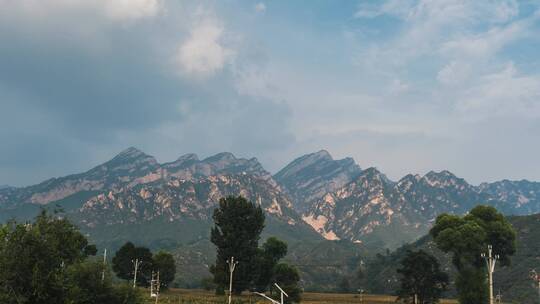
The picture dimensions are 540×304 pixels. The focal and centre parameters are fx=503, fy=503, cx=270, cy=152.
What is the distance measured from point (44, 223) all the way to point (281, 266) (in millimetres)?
99947

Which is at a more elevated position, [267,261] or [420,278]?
[267,261]

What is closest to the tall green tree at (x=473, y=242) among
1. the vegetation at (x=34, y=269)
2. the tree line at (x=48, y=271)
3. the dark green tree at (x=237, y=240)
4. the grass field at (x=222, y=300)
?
the grass field at (x=222, y=300)

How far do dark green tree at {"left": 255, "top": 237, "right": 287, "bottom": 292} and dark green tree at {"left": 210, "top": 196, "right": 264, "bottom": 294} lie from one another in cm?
310

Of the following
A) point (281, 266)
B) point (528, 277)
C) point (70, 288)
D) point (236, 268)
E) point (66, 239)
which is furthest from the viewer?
point (528, 277)

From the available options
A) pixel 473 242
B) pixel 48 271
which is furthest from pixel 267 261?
pixel 48 271

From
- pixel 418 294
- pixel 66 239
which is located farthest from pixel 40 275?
pixel 418 294

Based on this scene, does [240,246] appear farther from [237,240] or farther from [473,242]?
[473,242]

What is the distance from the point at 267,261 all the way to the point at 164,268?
42.0 metres

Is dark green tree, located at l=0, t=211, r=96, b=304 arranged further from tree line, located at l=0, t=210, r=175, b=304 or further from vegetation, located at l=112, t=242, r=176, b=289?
vegetation, located at l=112, t=242, r=176, b=289

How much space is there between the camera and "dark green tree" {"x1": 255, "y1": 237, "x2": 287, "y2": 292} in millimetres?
136337

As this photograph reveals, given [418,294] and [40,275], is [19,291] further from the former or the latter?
[418,294]

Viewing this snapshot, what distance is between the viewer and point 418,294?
101m

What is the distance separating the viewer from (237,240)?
13150 cm

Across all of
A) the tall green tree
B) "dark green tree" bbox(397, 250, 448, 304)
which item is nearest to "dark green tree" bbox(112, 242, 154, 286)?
"dark green tree" bbox(397, 250, 448, 304)
